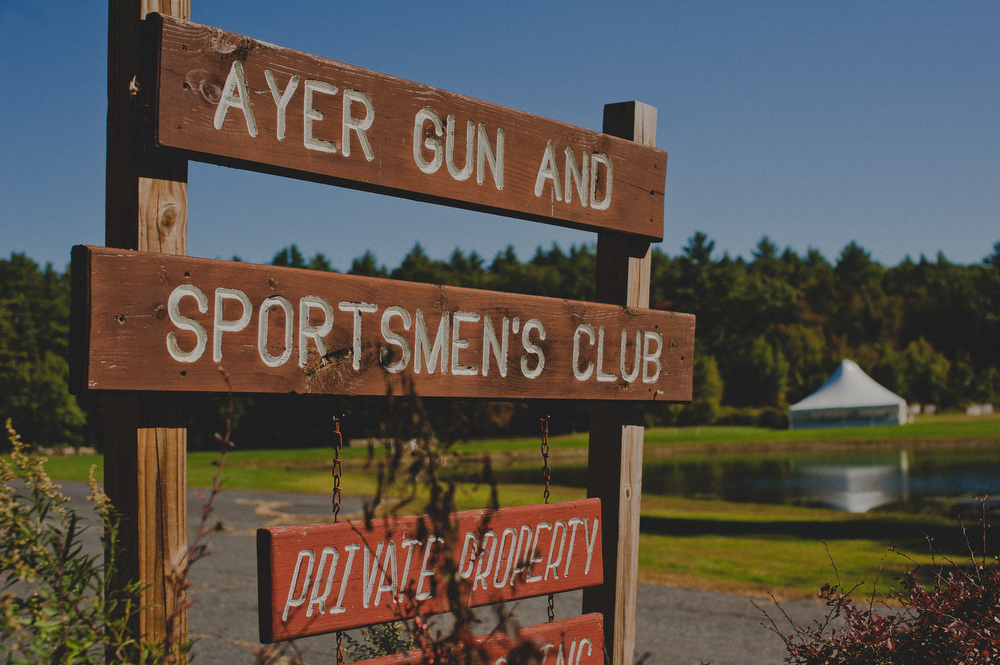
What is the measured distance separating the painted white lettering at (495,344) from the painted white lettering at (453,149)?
545 millimetres

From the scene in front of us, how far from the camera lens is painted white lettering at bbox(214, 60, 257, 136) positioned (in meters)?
2.42

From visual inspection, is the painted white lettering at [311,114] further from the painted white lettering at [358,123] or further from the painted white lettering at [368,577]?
the painted white lettering at [368,577]

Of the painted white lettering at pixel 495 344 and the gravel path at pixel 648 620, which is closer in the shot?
the painted white lettering at pixel 495 344

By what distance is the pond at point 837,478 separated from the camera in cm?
2070

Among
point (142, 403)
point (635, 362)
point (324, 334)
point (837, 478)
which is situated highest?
point (324, 334)

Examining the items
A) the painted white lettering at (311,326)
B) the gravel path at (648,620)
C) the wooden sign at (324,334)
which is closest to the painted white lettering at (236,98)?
the wooden sign at (324,334)

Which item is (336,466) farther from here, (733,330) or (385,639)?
(733,330)

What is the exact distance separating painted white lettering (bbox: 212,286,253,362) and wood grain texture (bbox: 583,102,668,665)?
1.68 metres

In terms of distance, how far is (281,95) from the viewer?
100 inches

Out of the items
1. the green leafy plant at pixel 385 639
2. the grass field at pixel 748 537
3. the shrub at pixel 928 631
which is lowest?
the grass field at pixel 748 537

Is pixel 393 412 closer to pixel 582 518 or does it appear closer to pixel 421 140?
pixel 421 140

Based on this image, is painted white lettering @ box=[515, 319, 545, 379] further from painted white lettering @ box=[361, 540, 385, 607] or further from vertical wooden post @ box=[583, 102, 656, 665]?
painted white lettering @ box=[361, 540, 385, 607]

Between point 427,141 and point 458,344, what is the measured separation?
0.75 meters

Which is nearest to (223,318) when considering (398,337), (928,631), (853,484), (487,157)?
(398,337)
